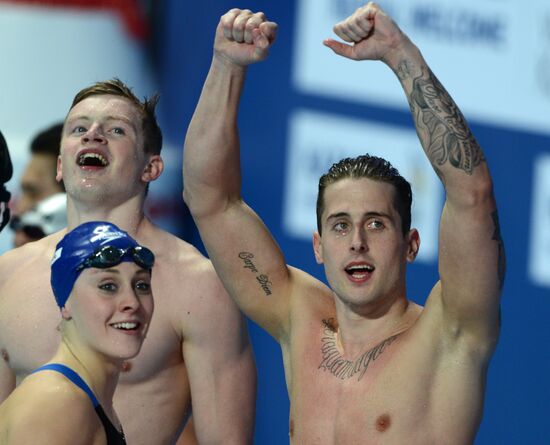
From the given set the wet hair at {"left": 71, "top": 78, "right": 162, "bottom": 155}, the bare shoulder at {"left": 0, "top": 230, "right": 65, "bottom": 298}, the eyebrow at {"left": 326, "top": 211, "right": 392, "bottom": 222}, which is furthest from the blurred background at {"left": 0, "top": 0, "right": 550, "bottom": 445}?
the eyebrow at {"left": 326, "top": 211, "right": 392, "bottom": 222}

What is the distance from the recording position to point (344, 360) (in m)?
3.07

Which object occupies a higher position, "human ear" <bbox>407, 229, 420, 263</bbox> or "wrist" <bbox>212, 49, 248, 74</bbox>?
"wrist" <bbox>212, 49, 248, 74</bbox>

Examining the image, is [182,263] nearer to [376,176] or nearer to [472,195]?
[376,176]

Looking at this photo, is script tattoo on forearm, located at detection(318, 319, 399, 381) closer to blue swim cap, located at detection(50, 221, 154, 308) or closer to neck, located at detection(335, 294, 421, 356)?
neck, located at detection(335, 294, 421, 356)

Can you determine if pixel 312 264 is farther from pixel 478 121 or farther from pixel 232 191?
pixel 232 191

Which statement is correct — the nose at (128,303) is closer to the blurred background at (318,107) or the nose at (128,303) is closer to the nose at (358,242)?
the nose at (358,242)

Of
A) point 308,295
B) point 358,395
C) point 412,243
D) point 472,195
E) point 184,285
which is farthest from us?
point 184,285

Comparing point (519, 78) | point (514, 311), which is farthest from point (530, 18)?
point (514, 311)

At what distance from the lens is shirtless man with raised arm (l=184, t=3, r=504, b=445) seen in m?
2.83

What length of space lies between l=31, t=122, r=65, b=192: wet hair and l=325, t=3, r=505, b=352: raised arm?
208 centimetres

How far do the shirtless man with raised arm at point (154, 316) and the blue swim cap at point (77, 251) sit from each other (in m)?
0.67

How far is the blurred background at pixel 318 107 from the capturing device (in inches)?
204

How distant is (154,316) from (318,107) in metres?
2.05

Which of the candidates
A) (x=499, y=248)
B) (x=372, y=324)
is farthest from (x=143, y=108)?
(x=499, y=248)
